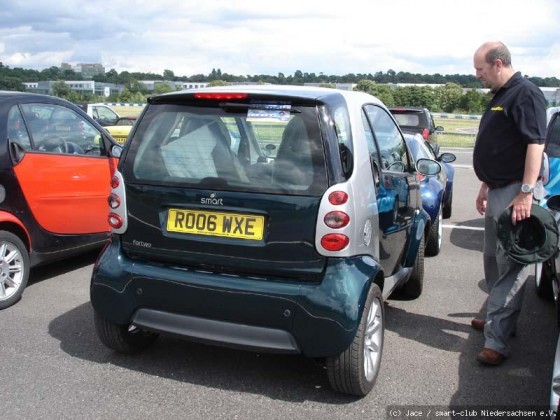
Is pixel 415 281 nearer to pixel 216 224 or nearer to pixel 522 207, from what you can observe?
pixel 522 207

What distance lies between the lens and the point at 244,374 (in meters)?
3.74

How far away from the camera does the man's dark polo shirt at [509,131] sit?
3705mm

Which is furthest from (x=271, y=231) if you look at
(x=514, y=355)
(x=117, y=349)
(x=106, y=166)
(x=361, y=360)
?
(x=106, y=166)

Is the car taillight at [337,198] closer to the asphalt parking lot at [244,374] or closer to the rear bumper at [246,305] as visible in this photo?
Answer: the rear bumper at [246,305]

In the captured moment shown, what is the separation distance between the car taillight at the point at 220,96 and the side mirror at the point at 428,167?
2.04m

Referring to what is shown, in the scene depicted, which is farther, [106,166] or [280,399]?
[106,166]

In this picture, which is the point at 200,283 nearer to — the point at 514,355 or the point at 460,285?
the point at 514,355

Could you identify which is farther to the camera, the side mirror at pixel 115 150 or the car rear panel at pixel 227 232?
the side mirror at pixel 115 150

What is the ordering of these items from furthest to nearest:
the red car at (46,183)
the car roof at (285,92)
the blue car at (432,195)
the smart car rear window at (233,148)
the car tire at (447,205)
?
1. the car tire at (447,205)
2. the blue car at (432,195)
3. the red car at (46,183)
4. the car roof at (285,92)
5. the smart car rear window at (233,148)

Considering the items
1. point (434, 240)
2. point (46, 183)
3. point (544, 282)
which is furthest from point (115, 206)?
point (434, 240)

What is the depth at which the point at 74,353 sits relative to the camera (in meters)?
3.97

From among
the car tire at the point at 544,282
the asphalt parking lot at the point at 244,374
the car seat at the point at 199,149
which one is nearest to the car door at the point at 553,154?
the car tire at the point at 544,282

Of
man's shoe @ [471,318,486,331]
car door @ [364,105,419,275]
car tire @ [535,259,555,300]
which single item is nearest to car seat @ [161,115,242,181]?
car door @ [364,105,419,275]

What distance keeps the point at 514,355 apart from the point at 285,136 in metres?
2.28
